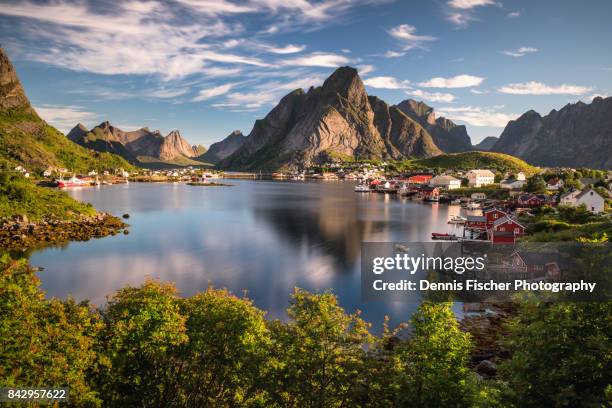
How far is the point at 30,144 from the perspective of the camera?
170 meters

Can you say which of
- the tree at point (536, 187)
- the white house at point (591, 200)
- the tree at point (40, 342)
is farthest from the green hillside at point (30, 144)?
the tree at point (536, 187)

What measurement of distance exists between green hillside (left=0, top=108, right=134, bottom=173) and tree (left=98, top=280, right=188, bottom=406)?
168 m

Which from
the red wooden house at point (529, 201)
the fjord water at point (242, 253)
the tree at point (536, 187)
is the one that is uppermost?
the tree at point (536, 187)

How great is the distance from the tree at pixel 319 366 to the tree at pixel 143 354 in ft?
15.3

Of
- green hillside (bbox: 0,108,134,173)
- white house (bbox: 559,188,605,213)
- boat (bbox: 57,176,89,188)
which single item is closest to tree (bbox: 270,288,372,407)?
white house (bbox: 559,188,605,213)

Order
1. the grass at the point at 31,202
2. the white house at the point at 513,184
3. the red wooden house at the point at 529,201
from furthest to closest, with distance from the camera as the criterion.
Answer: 1. the white house at the point at 513,184
2. the red wooden house at the point at 529,201
3. the grass at the point at 31,202

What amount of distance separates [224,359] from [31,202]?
67602mm

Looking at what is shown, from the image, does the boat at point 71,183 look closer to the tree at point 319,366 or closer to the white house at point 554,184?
the tree at point 319,366

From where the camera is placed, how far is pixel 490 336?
29312 mm

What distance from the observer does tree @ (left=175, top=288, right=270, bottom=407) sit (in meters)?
16.2

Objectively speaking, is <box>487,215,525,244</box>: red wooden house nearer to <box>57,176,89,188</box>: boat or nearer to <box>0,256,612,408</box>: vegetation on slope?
<box>0,256,612,408</box>: vegetation on slope

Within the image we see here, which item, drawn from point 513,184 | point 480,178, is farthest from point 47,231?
point 480,178

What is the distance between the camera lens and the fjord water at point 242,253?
3994cm

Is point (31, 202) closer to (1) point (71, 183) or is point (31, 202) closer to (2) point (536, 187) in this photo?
(1) point (71, 183)
